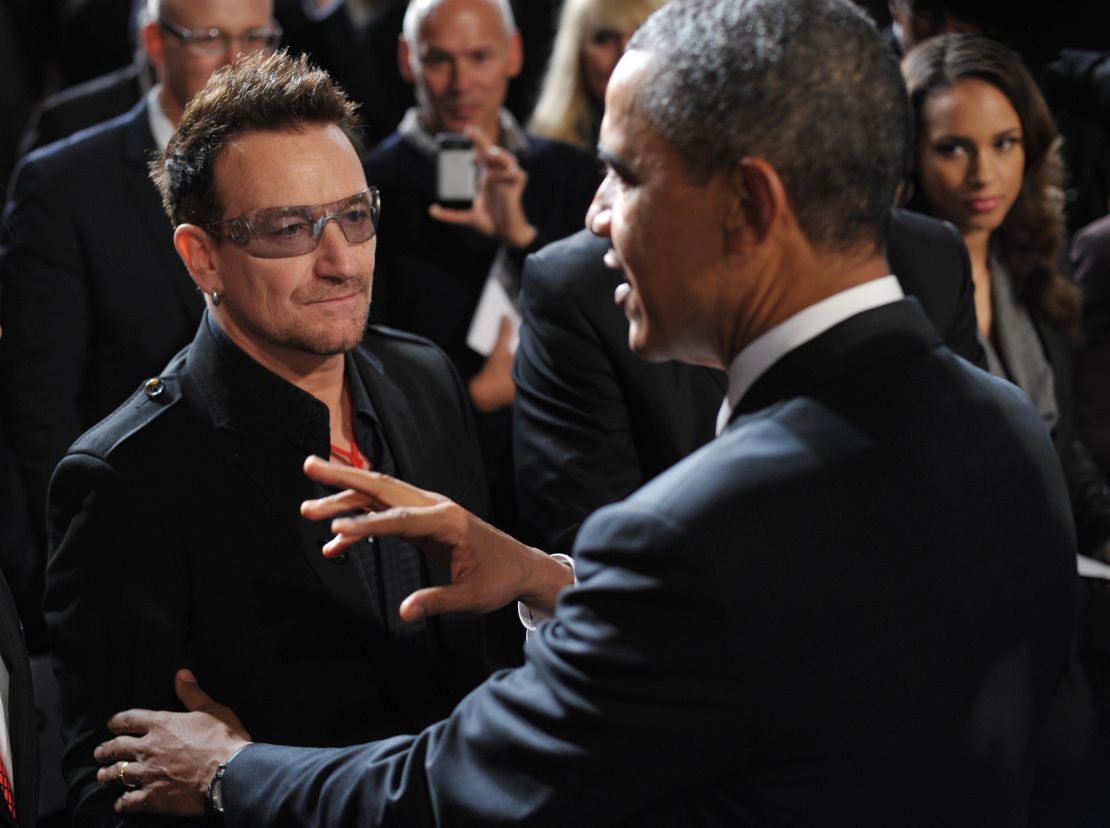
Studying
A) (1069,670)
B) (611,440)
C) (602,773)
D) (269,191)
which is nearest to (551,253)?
(611,440)

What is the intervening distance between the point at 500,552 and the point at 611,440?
3.09 feet

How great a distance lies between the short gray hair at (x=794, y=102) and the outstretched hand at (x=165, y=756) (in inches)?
36.5

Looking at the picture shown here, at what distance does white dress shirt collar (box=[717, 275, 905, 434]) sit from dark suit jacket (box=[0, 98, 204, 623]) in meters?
1.91

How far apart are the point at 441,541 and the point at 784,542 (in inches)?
19.0

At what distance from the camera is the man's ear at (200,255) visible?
2.15 meters

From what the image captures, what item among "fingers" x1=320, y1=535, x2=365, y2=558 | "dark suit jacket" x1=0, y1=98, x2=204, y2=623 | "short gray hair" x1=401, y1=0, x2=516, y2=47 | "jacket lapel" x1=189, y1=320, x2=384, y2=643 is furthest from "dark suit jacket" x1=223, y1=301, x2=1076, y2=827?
"short gray hair" x1=401, y1=0, x2=516, y2=47

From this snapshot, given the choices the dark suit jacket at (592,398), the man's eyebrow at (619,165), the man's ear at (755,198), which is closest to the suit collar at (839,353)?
the man's ear at (755,198)

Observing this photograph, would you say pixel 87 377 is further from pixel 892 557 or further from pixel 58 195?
pixel 892 557

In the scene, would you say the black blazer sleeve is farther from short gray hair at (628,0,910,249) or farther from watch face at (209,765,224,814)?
watch face at (209,765,224,814)

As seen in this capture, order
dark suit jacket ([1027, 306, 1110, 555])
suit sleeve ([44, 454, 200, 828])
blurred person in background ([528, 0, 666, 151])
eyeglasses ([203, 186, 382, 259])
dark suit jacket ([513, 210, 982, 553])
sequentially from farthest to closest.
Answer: blurred person in background ([528, 0, 666, 151]) → dark suit jacket ([1027, 306, 1110, 555]) → dark suit jacket ([513, 210, 982, 553]) → eyeglasses ([203, 186, 382, 259]) → suit sleeve ([44, 454, 200, 828])

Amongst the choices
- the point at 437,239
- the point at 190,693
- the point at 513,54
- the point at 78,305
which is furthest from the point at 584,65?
the point at 190,693

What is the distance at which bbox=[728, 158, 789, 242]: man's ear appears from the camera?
1.34 m

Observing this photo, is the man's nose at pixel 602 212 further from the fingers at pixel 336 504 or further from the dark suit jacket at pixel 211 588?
the dark suit jacket at pixel 211 588

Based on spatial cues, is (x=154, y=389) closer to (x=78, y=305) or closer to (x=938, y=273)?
(x=78, y=305)
